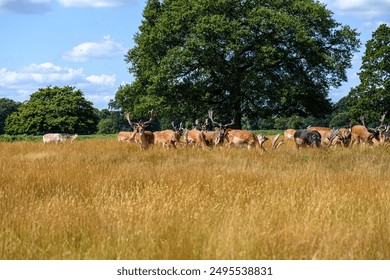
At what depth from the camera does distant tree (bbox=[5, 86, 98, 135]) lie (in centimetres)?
6147

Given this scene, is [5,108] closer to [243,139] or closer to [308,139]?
[243,139]

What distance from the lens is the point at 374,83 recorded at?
4328 cm

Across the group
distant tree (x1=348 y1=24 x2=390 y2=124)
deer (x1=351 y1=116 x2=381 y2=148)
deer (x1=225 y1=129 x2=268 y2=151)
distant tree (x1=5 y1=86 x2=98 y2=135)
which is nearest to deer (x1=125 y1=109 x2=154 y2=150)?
deer (x1=225 y1=129 x2=268 y2=151)

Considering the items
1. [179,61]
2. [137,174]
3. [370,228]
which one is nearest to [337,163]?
[137,174]

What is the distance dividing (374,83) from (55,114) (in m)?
39.1

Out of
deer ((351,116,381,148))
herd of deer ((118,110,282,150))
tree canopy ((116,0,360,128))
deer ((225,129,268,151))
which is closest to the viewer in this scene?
deer ((225,129,268,151))

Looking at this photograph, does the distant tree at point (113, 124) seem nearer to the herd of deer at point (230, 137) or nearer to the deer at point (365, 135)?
the deer at point (365, 135)

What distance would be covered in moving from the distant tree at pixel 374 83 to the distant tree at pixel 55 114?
34621 mm

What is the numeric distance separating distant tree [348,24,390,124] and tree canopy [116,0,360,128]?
25.4 ft

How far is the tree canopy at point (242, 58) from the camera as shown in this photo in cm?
3094

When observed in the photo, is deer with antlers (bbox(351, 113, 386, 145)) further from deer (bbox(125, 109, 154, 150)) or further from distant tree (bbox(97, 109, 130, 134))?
distant tree (bbox(97, 109, 130, 134))

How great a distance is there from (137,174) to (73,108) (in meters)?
55.6

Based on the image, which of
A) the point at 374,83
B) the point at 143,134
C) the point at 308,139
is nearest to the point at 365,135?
the point at 308,139
